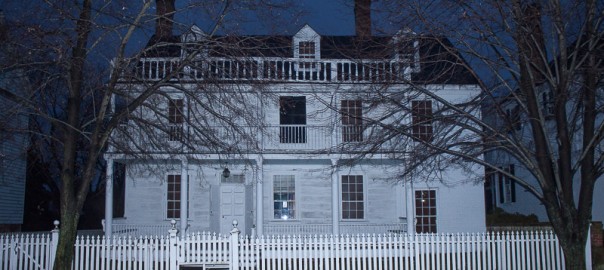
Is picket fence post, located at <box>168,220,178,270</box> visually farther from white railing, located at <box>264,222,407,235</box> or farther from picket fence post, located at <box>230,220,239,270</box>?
white railing, located at <box>264,222,407,235</box>

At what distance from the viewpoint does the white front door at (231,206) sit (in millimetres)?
20609

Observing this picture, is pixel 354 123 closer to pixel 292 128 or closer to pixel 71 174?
pixel 292 128

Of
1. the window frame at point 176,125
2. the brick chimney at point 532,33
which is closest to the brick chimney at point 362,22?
the brick chimney at point 532,33

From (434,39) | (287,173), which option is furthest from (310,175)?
(434,39)

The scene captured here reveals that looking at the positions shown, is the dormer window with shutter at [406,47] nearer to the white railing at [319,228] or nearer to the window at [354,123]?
the window at [354,123]

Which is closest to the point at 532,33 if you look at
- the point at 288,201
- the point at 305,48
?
the point at 305,48

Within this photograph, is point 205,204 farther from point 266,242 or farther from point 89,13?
point 89,13

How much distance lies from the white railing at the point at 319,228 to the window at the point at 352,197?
1.91ft

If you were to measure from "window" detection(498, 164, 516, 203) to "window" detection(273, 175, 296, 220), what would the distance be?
34.1 ft

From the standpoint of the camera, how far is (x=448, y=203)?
20.4 m

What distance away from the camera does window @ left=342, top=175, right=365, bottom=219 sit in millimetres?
21078

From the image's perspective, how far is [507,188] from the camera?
27.6 m

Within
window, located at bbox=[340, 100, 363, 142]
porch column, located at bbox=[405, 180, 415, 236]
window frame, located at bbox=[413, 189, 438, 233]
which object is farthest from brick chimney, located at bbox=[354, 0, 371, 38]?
window frame, located at bbox=[413, 189, 438, 233]

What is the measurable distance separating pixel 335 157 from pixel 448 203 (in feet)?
13.9
